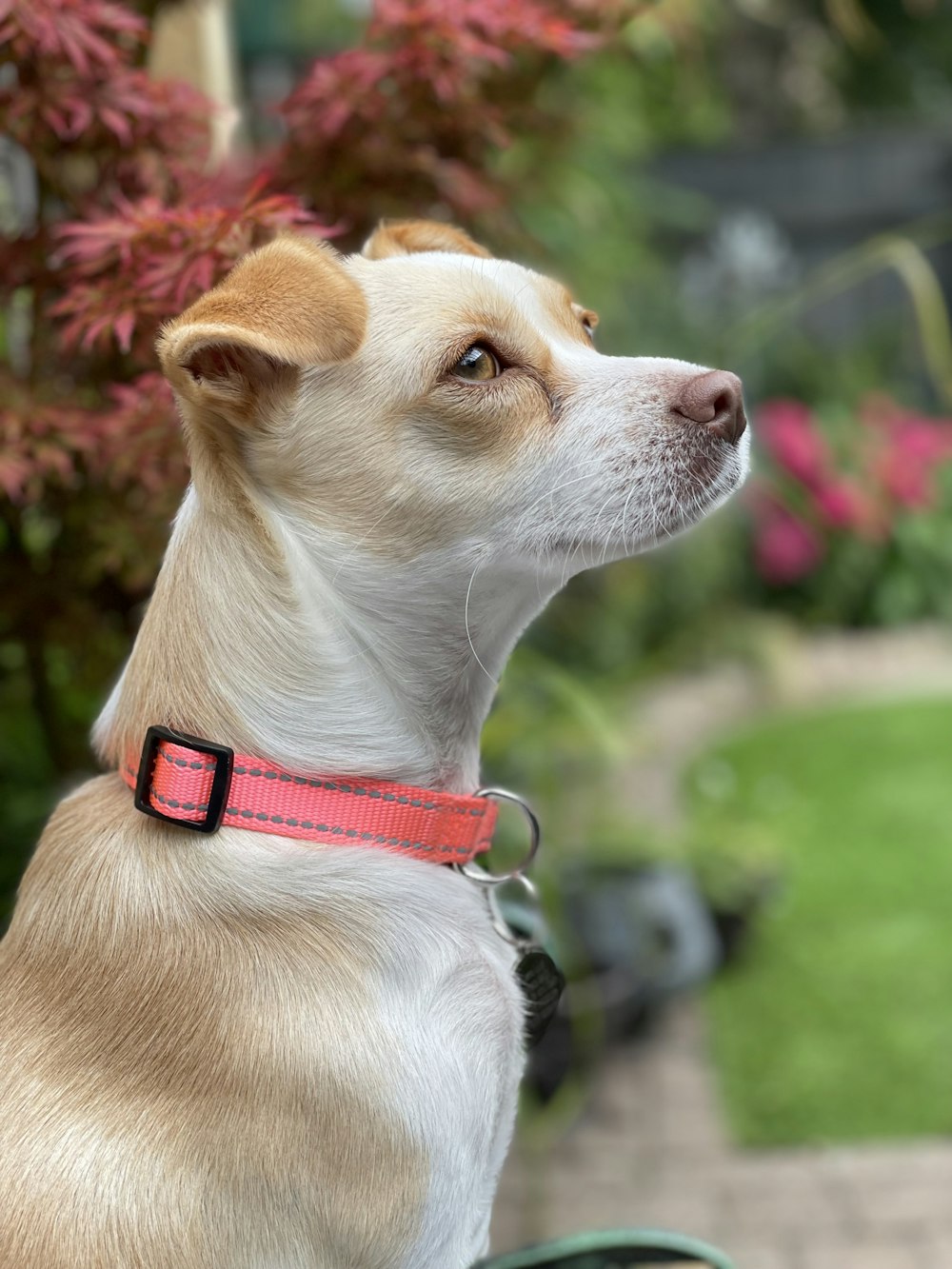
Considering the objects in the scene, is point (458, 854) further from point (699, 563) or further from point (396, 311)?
point (699, 563)

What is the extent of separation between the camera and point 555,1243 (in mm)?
1750

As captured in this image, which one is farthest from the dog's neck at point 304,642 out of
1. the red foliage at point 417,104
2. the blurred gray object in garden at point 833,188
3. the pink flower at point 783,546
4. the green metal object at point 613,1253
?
the blurred gray object in garden at point 833,188

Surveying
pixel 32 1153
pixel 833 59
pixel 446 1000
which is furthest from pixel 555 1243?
pixel 833 59

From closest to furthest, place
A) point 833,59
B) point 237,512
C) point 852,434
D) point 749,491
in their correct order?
1. point 237,512
2. point 749,491
3. point 852,434
4. point 833,59

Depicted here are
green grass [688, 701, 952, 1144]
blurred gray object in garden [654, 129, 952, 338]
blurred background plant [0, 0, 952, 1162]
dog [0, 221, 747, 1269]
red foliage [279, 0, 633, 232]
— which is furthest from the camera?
blurred gray object in garden [654, 129, 952, 338]

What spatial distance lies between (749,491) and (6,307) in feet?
18.1

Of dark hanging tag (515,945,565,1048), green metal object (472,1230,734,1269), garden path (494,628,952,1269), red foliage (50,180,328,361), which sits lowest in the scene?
garden path (494,628,952,1269)

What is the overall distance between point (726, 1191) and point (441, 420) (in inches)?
104

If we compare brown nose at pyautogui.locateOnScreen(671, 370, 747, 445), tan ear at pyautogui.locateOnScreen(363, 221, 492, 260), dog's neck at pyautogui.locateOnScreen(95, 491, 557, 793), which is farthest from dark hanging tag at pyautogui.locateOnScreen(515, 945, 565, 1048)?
tan ear at pyautogui.locateOnScreen(363, 221, 492, 260)

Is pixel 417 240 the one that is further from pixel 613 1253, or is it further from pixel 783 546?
pixel 783 546

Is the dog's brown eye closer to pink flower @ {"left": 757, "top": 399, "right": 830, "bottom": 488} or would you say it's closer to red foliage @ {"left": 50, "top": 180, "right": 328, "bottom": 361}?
red foliage @ {"left": 50, "top": 180, "right": 328, "bottom": 361}

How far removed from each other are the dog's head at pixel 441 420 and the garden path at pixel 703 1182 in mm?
2275

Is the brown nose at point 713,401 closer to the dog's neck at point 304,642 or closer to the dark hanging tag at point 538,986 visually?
the dog's neck at point 304,642

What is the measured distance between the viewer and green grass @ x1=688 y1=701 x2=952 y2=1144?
3779 mm
